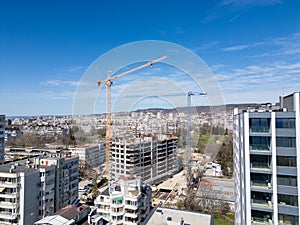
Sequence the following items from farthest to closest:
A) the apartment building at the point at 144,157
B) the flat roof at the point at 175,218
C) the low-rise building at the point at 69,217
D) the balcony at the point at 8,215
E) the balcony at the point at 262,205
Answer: the apartment building at the point at 144,157, the balcony at the point at 8,215, the low-rise building at the point at 69,217, the flat roof at the point at 175,218, the balcony at the point at 262,205

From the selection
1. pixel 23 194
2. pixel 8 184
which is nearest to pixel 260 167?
pixel 23 194

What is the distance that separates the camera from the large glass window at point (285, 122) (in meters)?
1.80

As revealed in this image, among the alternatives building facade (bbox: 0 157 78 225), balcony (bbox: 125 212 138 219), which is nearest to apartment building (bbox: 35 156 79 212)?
building facade (bbox: 0 157 78 225)

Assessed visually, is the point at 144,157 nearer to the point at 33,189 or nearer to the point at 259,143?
the point at 33,189

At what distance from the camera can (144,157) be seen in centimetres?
532

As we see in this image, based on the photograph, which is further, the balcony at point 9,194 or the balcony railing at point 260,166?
the balcony at point 9,194

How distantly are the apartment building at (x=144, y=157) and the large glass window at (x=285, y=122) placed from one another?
325 cm

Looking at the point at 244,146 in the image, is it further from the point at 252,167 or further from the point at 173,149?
the point at 173,149

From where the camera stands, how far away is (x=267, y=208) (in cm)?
185

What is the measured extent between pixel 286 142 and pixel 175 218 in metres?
1.18

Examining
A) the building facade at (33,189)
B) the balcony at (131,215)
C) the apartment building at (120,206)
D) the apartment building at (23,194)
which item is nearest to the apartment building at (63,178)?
the building facade at (33,189)

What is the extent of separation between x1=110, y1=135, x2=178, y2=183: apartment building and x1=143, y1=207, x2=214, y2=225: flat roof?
2395mm

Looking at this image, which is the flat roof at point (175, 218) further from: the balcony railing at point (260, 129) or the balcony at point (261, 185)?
the balcony railing at point (260, 129)

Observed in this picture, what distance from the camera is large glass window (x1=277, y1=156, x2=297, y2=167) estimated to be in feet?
5.79
